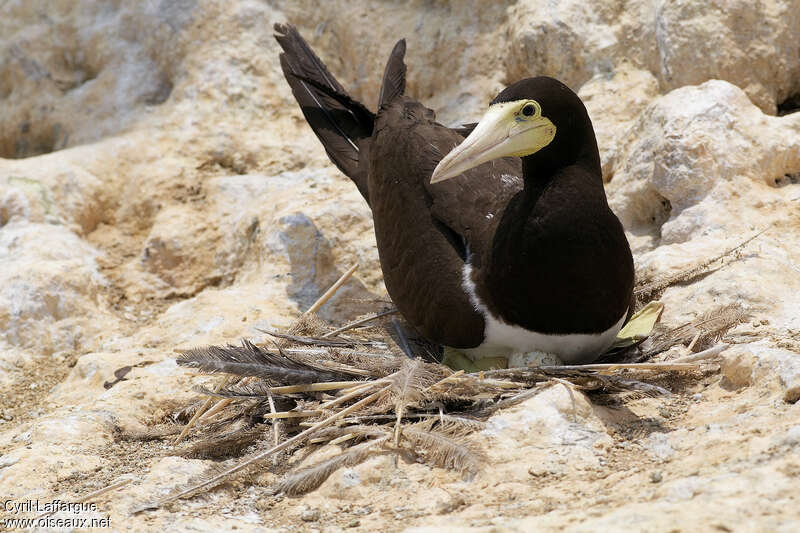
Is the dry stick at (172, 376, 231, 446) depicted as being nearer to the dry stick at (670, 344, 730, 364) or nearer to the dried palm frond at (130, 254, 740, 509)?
the dried palm frond at (130, 254, 740, 509)

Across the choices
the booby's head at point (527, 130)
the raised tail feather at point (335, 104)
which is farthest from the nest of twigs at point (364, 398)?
the raised tail feather at point (335, 104)

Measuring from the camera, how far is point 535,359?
3.60m

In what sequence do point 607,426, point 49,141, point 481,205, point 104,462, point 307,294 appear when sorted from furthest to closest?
point 49,141 < point 307,294 < point 481,205 < point 104,462 < point 607,426

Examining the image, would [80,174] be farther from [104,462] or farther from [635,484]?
[635,484]

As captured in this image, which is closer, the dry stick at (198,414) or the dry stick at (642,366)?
the dry stick at (642,366)

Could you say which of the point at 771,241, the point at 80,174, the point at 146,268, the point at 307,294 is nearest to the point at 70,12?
the point at 80,174

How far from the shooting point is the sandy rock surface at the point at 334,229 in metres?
2.74

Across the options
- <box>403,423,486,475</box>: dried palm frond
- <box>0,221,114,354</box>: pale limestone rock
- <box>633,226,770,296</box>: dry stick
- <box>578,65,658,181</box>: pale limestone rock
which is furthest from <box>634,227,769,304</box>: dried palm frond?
<box>0,221,114,354</box>: pale limestone rock

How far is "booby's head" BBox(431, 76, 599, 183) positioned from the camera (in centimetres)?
338

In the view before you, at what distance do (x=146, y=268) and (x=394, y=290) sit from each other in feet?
7.24

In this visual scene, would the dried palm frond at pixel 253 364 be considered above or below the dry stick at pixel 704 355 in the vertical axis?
below

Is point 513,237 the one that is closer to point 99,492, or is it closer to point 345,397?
point 345,397

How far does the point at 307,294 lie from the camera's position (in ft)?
16.5

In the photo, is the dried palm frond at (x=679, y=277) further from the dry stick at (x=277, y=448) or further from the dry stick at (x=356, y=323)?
the dry stick at (x=277, y=448)
